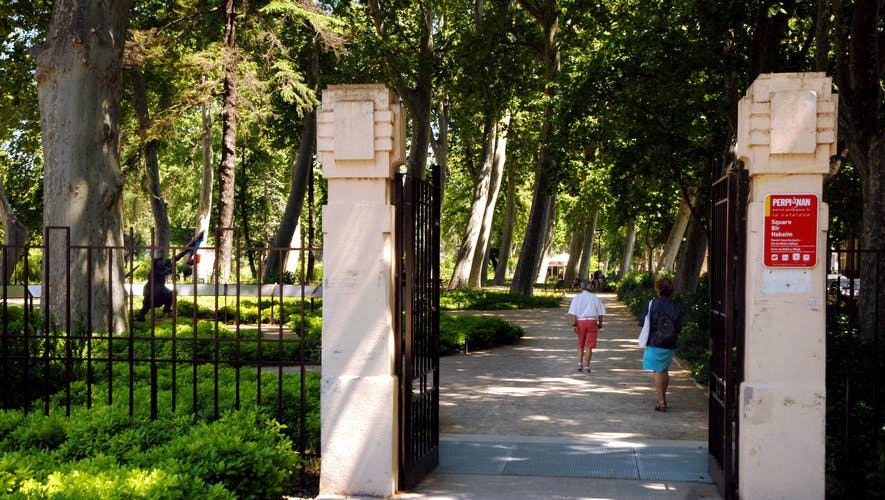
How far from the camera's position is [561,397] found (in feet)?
41.6

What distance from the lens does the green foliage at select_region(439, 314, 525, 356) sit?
18133 millimetres

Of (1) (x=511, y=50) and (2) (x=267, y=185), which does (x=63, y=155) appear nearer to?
(1) (x=511, y=50)

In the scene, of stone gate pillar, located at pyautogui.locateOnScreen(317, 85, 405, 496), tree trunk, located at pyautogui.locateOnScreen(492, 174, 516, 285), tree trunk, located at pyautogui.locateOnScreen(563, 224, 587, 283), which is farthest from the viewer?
tree trunk, located at pyautogui.locateOnScreen(563, 224, 587, 283)

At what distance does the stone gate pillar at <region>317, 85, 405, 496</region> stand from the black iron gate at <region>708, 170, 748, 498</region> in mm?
2680

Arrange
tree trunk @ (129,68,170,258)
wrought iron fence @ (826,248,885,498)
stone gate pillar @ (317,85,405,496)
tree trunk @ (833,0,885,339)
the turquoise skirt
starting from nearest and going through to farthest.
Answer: wrought iron fence @ (826,248,885,498), stone gate pillar @ (317,85,405,496), tree trunk @ (833,0,885,339), the turquoise skirt, tree trunk @ (129,68,170,258)

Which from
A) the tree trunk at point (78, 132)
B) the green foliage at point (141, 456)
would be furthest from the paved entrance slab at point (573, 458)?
the tree trunk at point (78, 132)

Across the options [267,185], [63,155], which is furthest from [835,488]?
[267,185]

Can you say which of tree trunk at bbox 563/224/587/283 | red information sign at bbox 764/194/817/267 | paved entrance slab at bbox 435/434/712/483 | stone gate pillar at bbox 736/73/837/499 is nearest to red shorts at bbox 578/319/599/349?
paved entrance slab at bbox 435/434/712/483

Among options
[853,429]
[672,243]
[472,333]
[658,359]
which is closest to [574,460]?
[853,429]

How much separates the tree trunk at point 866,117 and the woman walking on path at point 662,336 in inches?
89.2

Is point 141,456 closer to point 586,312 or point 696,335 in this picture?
point 586,312

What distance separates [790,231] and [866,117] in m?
4.56

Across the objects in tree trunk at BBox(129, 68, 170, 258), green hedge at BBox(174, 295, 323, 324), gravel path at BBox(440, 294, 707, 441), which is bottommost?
gravel path at BBox(440, 294, 707, 441)

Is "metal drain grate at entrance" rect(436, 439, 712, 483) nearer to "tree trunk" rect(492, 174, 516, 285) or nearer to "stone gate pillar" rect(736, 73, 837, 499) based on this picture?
"stone gate pillar" rect(736, 73, 837, 499)
